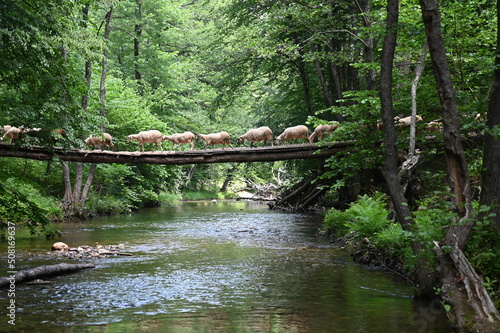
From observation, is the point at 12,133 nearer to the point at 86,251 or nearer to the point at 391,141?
the point at 86,251

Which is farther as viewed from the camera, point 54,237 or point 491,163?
point 54,237

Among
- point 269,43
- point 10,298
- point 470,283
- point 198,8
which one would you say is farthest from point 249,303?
point 198,8

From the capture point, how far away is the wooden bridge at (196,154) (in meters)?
12.1

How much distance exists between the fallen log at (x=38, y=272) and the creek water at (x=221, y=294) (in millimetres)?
135

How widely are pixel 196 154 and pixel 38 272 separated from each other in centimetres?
616

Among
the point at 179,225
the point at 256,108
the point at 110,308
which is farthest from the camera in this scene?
the point at 256,108

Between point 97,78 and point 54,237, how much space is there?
1203cm

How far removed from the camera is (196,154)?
1291 centimetres

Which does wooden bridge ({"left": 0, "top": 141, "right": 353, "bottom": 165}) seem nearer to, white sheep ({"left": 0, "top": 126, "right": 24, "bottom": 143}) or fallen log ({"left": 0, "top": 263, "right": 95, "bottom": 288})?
white sheep ({"left": 0, "top": 126, "right": 24, "bottom": 143})

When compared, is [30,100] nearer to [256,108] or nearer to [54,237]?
[54,237]

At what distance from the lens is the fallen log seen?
6742mm

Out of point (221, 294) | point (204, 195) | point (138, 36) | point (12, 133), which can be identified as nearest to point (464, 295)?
point (221, 294)

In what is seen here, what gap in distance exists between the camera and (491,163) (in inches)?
204

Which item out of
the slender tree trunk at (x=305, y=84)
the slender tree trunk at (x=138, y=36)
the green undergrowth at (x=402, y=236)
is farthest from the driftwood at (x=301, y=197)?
the slender tree trunk at (x=138, y=36)
